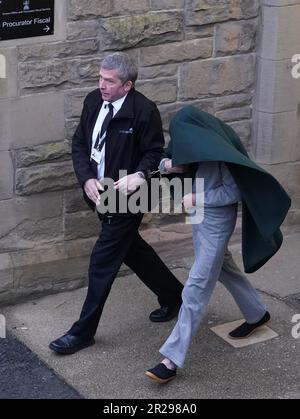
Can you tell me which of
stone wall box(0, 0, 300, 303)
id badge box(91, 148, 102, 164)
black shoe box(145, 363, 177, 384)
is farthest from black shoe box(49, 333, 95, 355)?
id badge box(91, 148, 102, 164)

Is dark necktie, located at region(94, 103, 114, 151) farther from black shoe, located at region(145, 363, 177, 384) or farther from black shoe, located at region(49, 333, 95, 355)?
black shoe, located at region(145, 363, 177, 384)

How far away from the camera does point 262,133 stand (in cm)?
723

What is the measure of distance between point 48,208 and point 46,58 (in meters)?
1.00

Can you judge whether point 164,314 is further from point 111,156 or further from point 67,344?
point 111,156

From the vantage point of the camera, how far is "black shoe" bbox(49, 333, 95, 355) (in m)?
5.92

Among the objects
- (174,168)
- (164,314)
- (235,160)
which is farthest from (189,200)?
(164,314)

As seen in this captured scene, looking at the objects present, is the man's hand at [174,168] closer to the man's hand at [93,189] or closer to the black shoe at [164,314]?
the man's hand at [93,189]

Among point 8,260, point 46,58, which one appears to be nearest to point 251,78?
point 46,58

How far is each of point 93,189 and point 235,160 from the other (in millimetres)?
971

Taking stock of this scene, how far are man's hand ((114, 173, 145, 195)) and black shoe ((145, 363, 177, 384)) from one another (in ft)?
3.36

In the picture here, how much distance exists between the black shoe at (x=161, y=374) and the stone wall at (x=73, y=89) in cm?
139

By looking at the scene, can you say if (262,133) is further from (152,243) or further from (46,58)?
(46,58)

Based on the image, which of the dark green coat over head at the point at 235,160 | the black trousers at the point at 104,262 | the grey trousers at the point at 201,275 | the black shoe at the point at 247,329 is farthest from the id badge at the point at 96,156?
the black shoe at the point at 247,329

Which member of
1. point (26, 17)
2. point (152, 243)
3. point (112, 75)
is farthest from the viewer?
point (152, 243)
